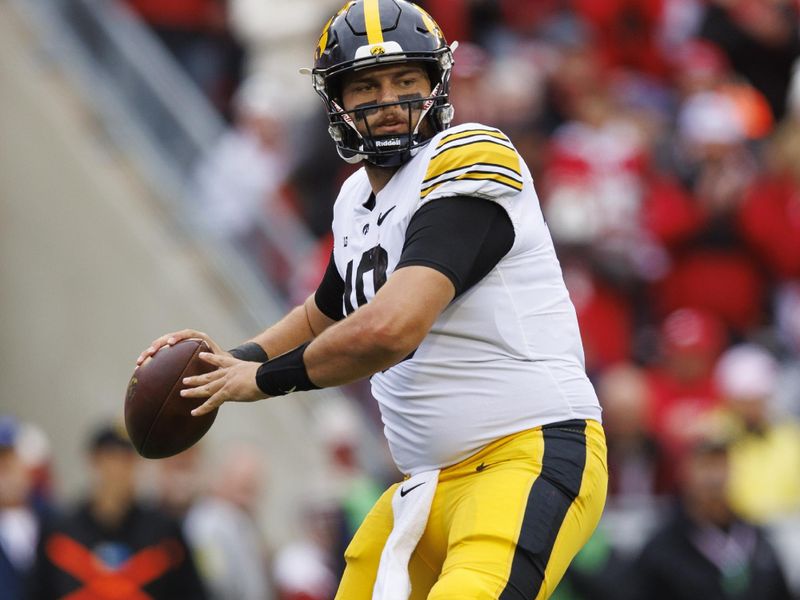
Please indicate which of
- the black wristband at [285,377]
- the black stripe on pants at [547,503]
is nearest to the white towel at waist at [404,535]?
the black stripe on pants at [547,503]

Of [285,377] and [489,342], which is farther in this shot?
[489,342]

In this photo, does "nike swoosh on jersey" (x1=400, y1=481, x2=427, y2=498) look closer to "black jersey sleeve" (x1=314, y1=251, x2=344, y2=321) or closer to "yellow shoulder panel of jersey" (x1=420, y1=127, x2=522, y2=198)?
"black jersey sleeve" (x1=314, y1=251, x2=344, y2=321)

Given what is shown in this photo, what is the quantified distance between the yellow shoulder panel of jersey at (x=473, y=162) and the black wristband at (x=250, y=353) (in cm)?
81

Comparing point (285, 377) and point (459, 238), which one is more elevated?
point (459, 238)

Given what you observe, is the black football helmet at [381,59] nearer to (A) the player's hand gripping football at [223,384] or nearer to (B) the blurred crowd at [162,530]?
(A) the player's hand gripping football at [223,384]

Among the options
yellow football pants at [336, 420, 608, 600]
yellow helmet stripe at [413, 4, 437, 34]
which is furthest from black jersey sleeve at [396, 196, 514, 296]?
yellow helmet stripe at [413, 4, 437, 34]

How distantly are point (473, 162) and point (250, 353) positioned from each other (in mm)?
994

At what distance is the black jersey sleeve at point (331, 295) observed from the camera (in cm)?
478

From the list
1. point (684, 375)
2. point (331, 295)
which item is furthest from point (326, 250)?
point (331, 295)

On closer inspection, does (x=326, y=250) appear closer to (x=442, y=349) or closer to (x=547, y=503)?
(x=442, y=349)

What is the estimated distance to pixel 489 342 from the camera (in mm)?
4234

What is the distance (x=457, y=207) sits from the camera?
407 cm

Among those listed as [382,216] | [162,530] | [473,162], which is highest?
[473,162]

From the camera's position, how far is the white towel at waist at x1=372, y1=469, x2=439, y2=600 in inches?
164
